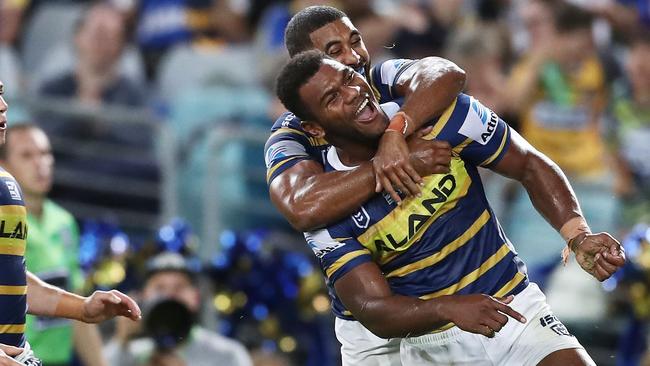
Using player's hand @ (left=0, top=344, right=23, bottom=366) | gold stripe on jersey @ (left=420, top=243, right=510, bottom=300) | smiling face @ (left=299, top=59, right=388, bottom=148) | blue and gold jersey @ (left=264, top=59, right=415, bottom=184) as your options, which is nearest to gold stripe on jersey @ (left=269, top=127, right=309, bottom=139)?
blue and gold jersey @ (left=264, top=59, right=415, bottom=184)

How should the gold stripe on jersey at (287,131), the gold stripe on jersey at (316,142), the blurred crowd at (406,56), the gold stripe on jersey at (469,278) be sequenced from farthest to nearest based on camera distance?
1. the blurred crowd at (406,56)
2. the gold stripe on jersey at (287,131)
3. the gold stripe on jersey at (316,142)
4. the gold stripe on jersey at (469,278)

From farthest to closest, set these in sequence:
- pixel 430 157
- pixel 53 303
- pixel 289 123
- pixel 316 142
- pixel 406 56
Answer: pixel 406 56 < pixel 289 123 < pixel 316 142 < pixel 53 303 < pixel 430 157

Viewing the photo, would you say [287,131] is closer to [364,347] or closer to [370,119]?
[370,119]

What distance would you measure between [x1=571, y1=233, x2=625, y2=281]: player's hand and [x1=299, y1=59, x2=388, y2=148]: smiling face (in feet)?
2.66

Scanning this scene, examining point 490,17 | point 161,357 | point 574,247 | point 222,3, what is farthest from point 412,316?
point 222,3

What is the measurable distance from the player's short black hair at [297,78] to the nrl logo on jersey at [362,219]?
38 cm

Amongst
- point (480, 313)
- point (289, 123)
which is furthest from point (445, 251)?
point (289, 123)

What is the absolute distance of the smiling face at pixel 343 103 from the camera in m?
4.79

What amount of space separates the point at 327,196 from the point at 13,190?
1.08 m

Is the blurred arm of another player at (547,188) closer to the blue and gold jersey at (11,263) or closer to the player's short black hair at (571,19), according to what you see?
the blue and gold jersey at (11,263)

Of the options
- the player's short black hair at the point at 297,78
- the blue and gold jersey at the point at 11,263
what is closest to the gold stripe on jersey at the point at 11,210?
the blue and gold jersey at the point at 11,263

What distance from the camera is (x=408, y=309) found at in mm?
4617

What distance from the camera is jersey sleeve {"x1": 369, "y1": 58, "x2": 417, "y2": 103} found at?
5.22m

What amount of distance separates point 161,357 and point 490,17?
14.8ft
